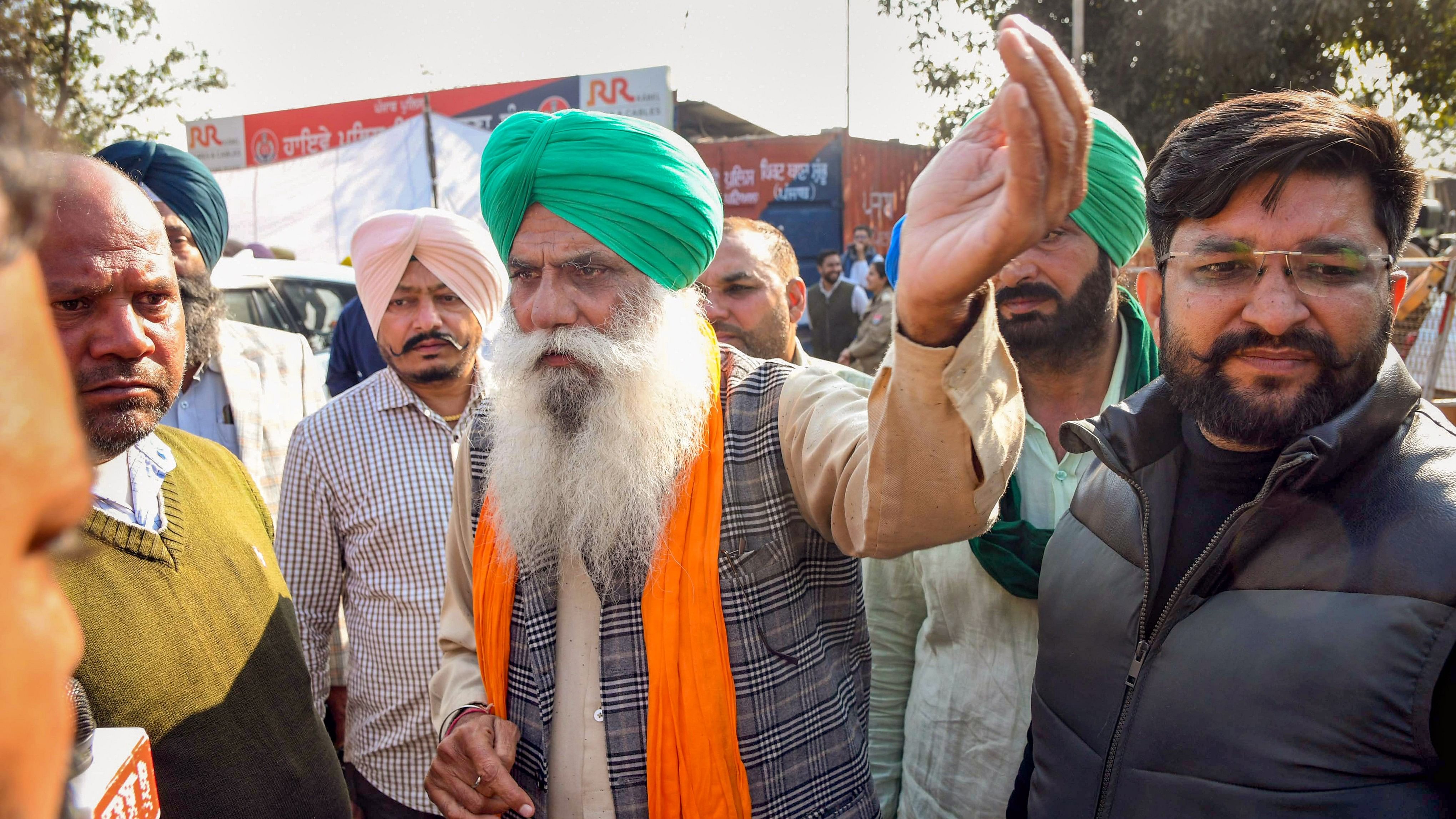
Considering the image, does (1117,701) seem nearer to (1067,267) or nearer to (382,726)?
(1067,267)

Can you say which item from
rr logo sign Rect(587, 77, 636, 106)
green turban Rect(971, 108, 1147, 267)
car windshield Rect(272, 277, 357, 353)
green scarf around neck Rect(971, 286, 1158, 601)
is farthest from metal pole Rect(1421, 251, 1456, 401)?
rr logo sign Rect(587, 77, 636, 106)

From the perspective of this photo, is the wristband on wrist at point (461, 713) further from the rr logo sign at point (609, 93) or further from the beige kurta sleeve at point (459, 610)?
the rr logo sign at point (609, 93)

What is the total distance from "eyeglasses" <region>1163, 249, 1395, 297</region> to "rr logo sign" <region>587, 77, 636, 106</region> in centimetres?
1846

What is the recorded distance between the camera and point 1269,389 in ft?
4.76

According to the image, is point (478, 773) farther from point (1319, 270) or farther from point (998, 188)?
point (1319, 270)

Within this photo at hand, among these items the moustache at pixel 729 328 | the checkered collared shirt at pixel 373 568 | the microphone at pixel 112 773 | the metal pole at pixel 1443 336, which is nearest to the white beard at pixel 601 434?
the checkered collared shirt at pixel 373 568

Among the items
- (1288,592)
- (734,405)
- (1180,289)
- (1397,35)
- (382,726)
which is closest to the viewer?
(1288,592)

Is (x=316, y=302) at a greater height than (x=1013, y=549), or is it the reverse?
(x=316, y=302)

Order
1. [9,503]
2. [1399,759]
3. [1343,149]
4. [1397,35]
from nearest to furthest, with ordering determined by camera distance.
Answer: [9,503] < [1399,759] < [1343,149] < [1397,35]

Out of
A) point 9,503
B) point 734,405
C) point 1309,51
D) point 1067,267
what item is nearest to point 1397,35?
point 1309,51

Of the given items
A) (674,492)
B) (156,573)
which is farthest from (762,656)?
(156,573)

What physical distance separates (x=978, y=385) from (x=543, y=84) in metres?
21.1

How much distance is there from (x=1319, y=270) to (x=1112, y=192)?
801 mm

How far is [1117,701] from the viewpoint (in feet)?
4.86
